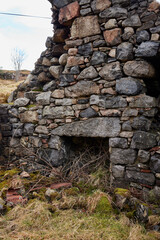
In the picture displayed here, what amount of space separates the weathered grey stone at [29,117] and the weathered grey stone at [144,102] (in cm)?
208

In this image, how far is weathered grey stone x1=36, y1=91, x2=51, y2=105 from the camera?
13.5 feet

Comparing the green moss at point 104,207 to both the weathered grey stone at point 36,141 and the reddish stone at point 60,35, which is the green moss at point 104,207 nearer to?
the weathered grey stone at point 36,141

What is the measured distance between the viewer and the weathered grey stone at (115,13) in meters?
3.33

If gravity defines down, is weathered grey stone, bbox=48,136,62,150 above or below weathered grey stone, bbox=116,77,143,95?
below

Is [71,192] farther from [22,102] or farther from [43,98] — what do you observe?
[22,102]

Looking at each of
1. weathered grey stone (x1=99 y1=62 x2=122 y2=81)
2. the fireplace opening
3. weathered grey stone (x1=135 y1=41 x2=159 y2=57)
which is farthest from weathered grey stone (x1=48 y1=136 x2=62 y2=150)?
weathered grey stone (x1=135 y1=41 x2=159 y2=57)

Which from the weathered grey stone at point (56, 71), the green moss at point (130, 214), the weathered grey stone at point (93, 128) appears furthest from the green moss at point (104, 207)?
the weathered grey stone at point (56, 71)

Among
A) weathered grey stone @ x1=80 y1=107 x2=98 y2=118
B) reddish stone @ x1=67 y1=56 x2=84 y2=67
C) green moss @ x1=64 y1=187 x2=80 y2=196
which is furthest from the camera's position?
reddish stone @ x1=67 y1=56 x2=84 y2=67

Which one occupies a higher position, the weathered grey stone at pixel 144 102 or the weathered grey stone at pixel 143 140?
the weathered grey stone at pixel 144 102

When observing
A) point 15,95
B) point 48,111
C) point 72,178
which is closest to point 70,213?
point 72,178

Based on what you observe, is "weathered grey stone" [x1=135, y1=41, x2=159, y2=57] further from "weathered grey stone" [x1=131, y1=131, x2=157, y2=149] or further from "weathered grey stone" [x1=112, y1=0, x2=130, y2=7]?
"weathered grey stone" [x1=131, y1=131, x2=157, y2=149]

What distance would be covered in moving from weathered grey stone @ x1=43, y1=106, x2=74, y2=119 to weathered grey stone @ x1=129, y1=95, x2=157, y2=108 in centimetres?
120

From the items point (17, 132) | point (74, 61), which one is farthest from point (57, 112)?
point (17, 132)

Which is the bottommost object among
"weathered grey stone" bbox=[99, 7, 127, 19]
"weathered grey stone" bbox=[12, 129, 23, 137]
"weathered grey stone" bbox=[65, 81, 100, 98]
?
"weathered grey stone" bbox=[12, 129, 23, 137]
